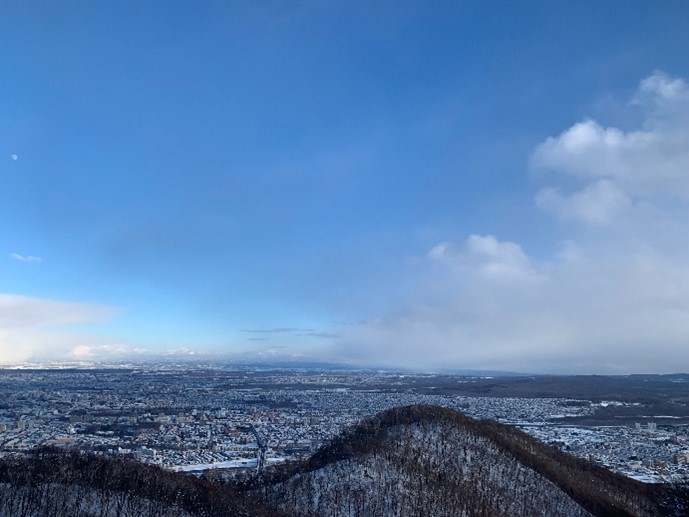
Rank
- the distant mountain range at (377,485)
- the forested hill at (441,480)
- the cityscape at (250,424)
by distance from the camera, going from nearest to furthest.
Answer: the distant mountain range at (377,485) < the forested hill at (441,480) < the cityscape at (250,424)

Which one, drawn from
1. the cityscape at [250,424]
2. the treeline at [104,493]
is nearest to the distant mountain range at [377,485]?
the treeline at [104,493]

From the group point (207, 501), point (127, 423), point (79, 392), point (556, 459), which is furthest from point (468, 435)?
point (79, 392)

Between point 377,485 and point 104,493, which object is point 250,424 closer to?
point 377,485

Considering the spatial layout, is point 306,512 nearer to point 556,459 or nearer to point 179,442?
point 556,459

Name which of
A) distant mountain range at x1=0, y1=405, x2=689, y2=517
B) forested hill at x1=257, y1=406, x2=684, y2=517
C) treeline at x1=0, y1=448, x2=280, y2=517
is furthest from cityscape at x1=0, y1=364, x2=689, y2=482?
treeline at x1=0, y1=448, x2=280, y2=517

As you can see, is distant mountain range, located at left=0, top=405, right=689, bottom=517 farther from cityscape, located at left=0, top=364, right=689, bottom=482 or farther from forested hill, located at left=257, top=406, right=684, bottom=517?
cityscape, located at left=0, top=364, right=689, bottom=482

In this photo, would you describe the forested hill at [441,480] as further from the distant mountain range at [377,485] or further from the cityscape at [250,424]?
the cityscape at [250,424]
